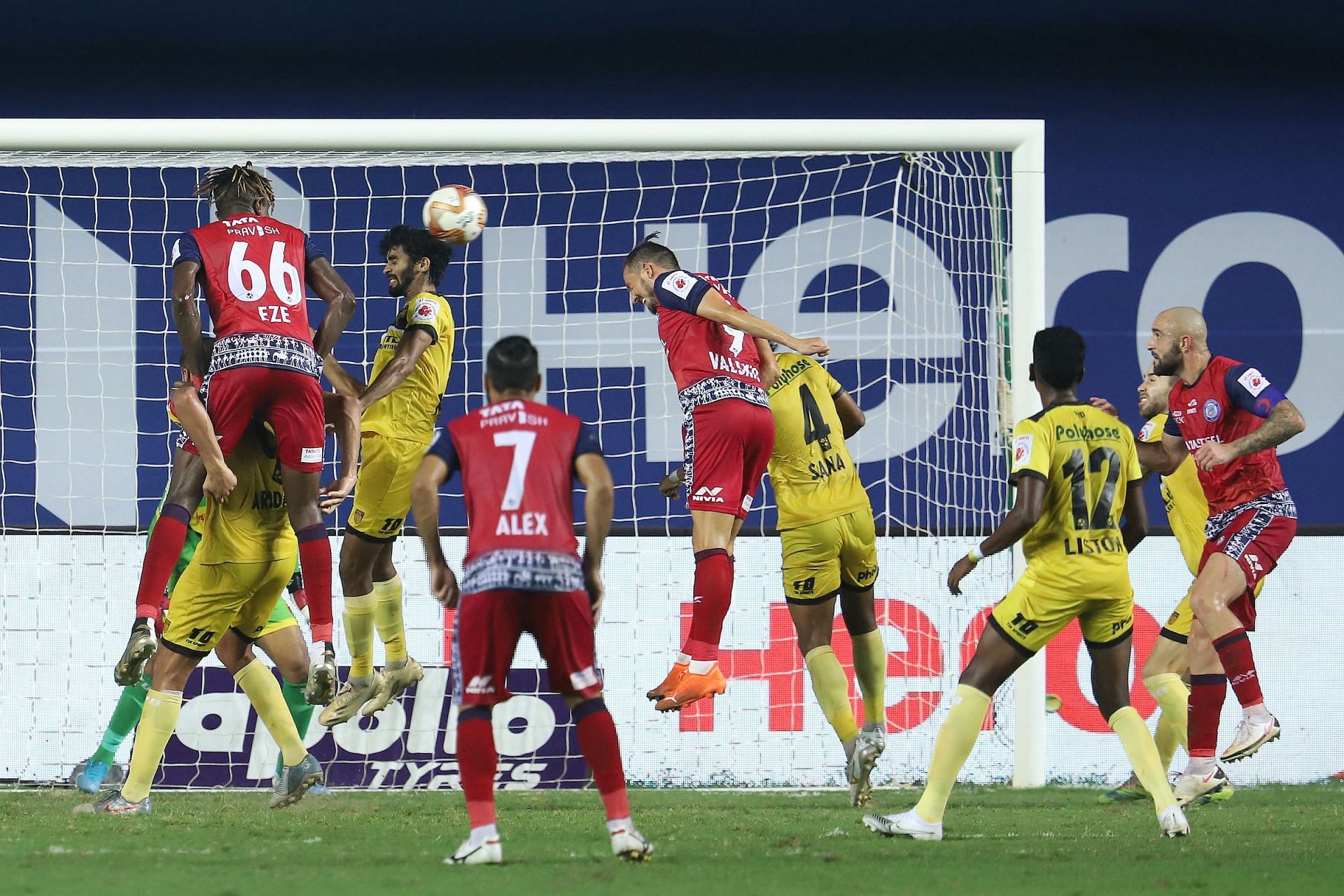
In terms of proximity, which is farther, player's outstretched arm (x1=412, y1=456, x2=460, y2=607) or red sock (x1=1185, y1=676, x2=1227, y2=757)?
red sock (x1=1185, y1=676, x2=1227, y2=757)

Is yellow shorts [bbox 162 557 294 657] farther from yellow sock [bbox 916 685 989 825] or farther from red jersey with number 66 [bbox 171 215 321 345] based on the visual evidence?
yellow sock [bbox 916 685 989 825]

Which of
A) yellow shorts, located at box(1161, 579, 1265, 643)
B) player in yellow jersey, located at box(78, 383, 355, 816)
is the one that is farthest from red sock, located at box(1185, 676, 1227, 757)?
player in yellow jersey, located at box(78, 383, 355, 816)

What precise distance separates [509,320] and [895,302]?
3.03 m

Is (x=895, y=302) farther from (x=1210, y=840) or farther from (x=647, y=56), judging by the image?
(x=1210, y=840)

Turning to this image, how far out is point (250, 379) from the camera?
6730 mm

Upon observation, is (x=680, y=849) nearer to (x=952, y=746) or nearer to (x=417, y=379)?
(x=952, y=746)

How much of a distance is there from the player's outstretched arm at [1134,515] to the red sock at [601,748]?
7.43 ft

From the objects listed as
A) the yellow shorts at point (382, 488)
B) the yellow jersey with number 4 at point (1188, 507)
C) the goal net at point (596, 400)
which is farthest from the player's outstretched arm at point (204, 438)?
the yellow jersey with number 4 at point (1188, 507)

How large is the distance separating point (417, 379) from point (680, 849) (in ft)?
11.1

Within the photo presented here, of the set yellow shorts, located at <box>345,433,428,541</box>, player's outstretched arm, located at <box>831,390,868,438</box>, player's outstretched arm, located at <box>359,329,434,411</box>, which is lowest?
yellow shorts, located at <box>345,433,428,541</box>

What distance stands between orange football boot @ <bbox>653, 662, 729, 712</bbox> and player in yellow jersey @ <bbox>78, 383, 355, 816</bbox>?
66.7 inches

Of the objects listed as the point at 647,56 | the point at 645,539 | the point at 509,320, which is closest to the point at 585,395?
the point at 509,320

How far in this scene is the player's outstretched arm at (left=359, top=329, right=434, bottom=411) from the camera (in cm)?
761

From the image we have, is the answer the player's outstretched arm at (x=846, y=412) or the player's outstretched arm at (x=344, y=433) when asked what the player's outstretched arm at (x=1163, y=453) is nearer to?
the player's outstretched arm at (x=846, y=412)
